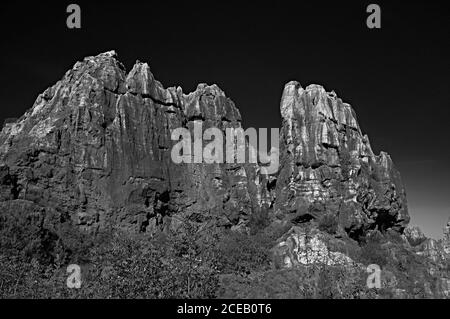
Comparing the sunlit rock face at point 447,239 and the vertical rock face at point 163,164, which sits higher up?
the vertical rock face at point 163,164

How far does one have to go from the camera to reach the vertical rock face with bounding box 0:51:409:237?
61.5 metres

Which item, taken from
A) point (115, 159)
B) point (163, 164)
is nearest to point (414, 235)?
point (163, 164)

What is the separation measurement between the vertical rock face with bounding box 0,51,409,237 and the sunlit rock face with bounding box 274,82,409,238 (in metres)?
0.20

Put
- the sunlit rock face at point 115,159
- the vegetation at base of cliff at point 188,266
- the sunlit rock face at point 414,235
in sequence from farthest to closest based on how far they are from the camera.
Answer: the sunlit rock face at point 414,235
the sunlit rock face at point 115,159
the vegetation at base of cliff at point 188,266

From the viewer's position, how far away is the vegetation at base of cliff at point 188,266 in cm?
2728

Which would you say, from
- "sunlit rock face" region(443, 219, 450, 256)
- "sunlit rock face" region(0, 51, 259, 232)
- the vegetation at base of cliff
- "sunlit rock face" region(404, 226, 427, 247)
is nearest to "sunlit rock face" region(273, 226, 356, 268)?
the vegetation at base of cliff

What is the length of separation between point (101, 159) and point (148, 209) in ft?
34.4

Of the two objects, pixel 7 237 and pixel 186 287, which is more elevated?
pixel 7 237

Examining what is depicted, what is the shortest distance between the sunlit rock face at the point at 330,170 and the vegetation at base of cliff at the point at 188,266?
11.7 feet

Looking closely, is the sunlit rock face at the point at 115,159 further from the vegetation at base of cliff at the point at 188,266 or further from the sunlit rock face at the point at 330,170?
the sunlit rock face at the point at 330,170

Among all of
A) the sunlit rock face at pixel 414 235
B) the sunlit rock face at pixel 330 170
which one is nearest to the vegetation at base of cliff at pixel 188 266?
the sunlit rock face at pixel 330 170
